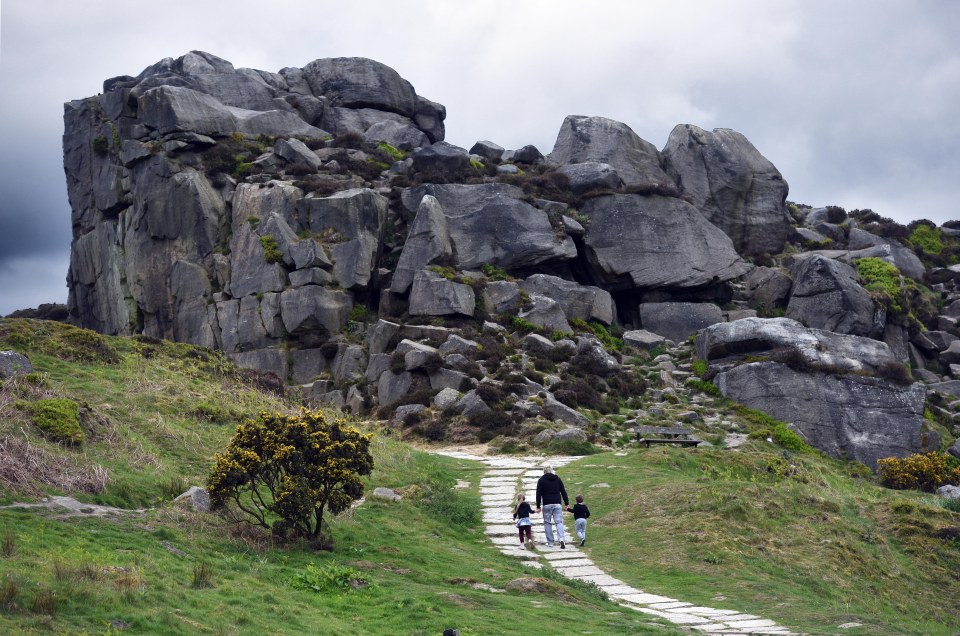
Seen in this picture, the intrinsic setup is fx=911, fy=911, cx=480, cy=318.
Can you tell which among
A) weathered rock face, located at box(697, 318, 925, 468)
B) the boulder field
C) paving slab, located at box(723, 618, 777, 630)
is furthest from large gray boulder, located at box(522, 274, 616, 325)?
paving slab, located at box(723, 618, 777, 630)

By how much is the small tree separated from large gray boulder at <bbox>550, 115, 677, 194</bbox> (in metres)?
49.4

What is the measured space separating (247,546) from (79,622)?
5.91m

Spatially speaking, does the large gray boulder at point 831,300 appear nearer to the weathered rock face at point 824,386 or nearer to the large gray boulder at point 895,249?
the weathered rock face at point 824,386

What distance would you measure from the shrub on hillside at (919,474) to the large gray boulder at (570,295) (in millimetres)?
19110

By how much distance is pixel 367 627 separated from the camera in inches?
499

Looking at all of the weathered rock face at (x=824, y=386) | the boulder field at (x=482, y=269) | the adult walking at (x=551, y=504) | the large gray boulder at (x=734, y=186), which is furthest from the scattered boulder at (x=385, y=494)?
the large gray boulder at (x=734, y=186)

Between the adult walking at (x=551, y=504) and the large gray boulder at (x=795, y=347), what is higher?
the large gray boulder at (x=795, y=347)

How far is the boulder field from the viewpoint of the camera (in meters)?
43.0

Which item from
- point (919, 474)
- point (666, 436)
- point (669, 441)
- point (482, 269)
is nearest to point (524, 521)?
point (669, 441)

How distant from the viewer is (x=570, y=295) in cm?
5147

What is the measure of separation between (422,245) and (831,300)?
23799 mm

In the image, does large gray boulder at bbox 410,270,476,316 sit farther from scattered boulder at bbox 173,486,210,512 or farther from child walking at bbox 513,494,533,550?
scattered boulder at bbox 173,486,210,512

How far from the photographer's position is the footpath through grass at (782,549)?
17.4 m

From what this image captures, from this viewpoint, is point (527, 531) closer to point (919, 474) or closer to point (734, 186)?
point (919, 474)
